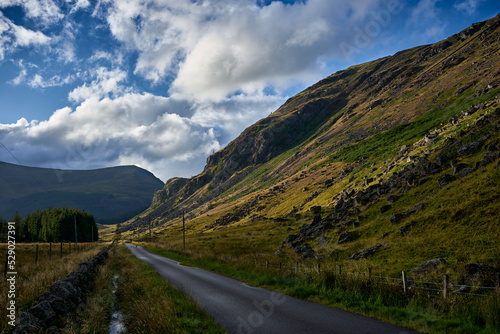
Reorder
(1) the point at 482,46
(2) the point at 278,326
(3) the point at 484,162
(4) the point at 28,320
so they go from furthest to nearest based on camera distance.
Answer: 1. (1) the point at 482,46
2. (3) the point at 484,162
3. (2) the point at 278,326
4. (4) the point at 28,320

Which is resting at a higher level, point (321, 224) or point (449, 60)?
point (449, 60)

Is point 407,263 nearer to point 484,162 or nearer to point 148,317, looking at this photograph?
point 484,162

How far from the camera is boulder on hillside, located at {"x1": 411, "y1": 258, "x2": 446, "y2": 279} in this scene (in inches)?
804

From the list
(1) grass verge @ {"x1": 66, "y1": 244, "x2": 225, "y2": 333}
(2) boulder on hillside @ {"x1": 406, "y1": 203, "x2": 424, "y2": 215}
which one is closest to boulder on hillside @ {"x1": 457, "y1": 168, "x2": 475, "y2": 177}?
(2) boulder on hillside @ {"x1": 406, "y1": 203, "x2": 424, "y2": 215}

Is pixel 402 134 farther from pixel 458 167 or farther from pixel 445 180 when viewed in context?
pixel 445 180

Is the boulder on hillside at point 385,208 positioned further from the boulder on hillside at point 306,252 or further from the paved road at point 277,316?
the paved road at point 277,316

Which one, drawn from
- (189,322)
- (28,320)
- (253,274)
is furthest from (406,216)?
(28,320)

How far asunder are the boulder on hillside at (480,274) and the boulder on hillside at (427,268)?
Result: 10.3 feet

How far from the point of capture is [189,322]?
8766 millimetres

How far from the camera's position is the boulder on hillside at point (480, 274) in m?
16.4

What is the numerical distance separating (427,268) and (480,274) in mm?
4199

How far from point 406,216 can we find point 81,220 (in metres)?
118

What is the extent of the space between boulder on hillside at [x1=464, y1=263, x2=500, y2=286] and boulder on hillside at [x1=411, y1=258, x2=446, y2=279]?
123 inches

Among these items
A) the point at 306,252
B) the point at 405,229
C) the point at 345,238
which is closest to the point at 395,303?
the point at 405,229
